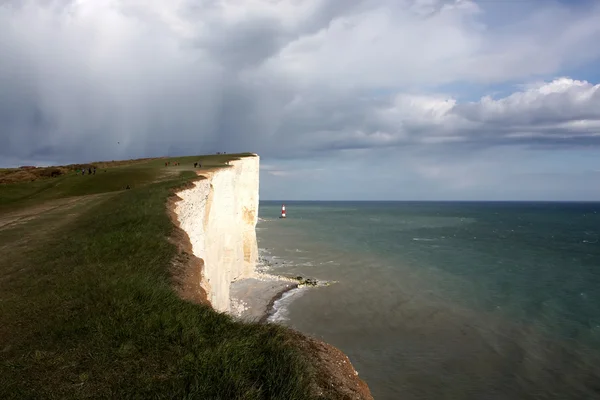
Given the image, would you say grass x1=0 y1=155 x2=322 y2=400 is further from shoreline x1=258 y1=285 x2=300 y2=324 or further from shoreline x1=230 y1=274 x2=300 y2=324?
shoreline x1=230 y1=274 x2=300 y2=324

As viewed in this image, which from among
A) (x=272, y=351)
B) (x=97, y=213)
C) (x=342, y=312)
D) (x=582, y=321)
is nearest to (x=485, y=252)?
(x=582, y=321)

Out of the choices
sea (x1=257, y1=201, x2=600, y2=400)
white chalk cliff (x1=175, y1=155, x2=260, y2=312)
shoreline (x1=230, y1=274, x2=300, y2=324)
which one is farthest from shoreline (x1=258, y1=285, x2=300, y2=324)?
white chalk cliff (x1=175, y1=155, x2=260, y2=312)

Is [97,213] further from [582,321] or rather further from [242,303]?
[582,321]

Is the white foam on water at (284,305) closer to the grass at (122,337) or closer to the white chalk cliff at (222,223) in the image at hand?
the white chalk cliff at (222,223)

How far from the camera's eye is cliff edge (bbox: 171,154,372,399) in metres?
6.13

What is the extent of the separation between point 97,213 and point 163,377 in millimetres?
15364

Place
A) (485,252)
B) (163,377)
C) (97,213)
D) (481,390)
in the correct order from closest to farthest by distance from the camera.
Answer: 1. (163,377)
2. (481,390)
3. (97,213)
4. (485,252)

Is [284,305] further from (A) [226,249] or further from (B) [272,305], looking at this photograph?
(A) [226,249]

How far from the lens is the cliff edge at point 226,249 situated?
Result: 6.13m

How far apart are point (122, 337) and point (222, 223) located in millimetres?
24067

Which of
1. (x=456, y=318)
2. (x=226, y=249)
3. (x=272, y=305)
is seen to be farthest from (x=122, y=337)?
(x=226, y=249)

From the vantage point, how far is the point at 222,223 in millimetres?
30297

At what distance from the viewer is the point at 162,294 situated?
831 cm

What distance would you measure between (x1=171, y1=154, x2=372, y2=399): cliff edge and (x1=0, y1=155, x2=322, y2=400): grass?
48 centimetres
